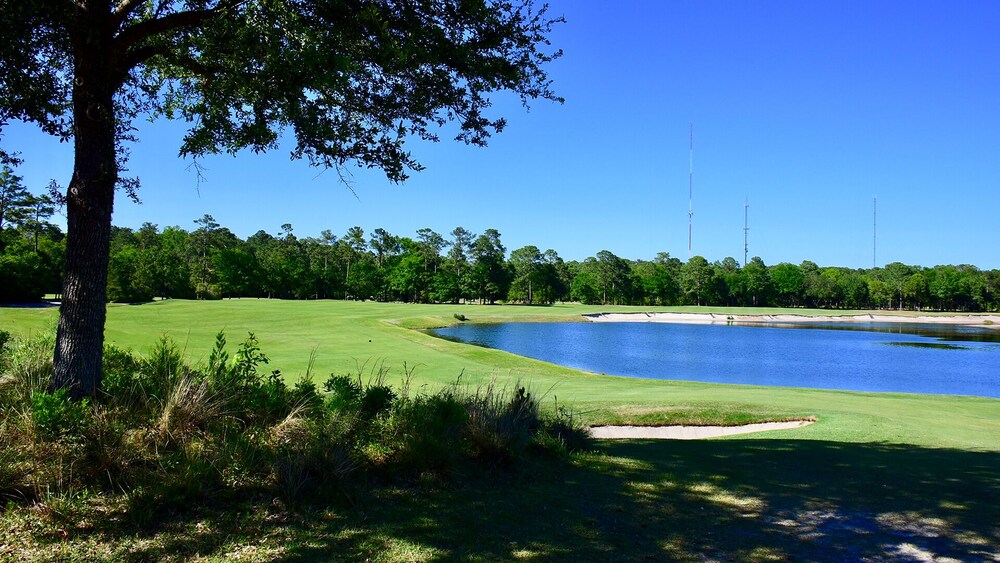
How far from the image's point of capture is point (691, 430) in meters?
13.0

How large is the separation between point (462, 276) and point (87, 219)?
104 meters

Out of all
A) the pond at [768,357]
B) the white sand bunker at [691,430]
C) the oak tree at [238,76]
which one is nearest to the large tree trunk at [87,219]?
the oak tree at [238,76]

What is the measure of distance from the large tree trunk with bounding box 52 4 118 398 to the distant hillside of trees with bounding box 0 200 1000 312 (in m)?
66.3

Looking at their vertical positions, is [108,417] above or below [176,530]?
above

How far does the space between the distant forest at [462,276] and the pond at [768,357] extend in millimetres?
46128

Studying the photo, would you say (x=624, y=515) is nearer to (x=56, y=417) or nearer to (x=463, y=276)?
(x=56, y=417)

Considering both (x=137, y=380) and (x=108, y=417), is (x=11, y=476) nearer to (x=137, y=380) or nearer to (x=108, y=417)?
(x=108, y=417)

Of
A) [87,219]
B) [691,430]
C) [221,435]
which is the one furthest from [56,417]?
[691,430]

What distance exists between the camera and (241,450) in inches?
196

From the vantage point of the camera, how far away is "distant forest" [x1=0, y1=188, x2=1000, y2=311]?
85.8 m

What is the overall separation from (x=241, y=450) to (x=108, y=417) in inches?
51.3

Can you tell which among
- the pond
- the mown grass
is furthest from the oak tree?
the pond

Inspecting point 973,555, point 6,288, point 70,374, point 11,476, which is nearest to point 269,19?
point 70,374

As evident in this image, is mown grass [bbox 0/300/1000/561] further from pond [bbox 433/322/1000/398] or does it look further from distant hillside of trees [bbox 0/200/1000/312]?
distant hillside of trees [bbox 0/200/1000/312]
